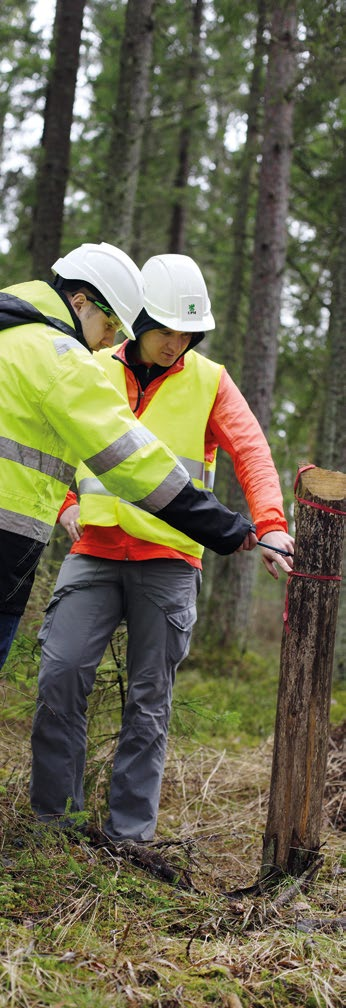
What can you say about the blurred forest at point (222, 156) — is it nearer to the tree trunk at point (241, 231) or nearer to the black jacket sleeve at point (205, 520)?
the tree trunk at point (241, 231)

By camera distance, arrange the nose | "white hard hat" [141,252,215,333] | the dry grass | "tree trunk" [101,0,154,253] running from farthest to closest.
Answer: "tree trunk" [101,0,154,253] → "white hard hat" [141,252,215,333] → the nose → the dry grass

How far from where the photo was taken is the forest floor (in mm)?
2844

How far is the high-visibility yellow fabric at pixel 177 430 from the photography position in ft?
13.7

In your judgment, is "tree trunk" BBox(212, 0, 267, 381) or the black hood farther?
"tree trunk" BBox(212, 0, 267, 381)

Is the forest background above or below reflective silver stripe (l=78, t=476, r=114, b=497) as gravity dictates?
above

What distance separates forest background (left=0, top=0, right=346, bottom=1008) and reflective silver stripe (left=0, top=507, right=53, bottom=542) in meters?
1.21

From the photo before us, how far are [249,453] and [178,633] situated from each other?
897mm

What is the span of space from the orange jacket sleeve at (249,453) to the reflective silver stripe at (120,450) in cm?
69

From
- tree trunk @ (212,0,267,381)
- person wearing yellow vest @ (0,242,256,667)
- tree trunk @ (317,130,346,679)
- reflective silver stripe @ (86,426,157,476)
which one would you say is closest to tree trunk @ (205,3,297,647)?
tree trunk @ (317,130,346,679)

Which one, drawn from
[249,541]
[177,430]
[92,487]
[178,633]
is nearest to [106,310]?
[177,430]

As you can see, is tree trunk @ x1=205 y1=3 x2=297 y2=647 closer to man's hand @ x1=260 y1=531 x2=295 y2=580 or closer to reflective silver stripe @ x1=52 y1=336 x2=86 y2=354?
man's hand @ x1=260 y1=531 x2=295 y2=580

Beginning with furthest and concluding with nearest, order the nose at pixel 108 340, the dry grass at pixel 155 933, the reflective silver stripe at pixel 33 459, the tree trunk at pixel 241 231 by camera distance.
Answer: the tree trunk at pixel 241 231 → the nose at pixel 108 340 → the reflective silver stripe at pixel 33 459 → the dry grass at pixel 155 933

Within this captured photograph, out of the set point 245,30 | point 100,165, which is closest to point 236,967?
point 245,30

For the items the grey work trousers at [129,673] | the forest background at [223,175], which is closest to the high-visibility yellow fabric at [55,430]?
the grey work trousers at [129,673]
